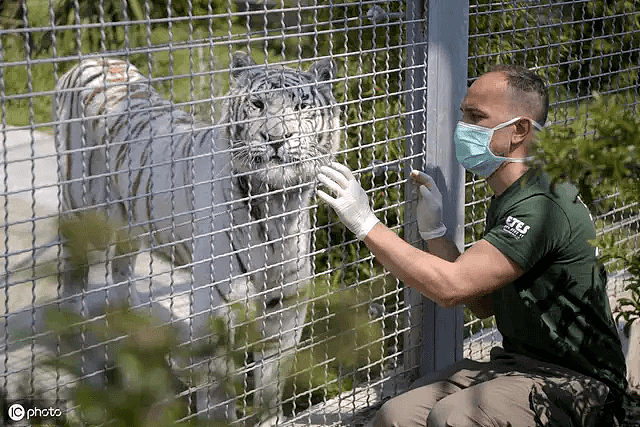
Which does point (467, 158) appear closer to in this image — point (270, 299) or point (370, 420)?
point (270, 299)

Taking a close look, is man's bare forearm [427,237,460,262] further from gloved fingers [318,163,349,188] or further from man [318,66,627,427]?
gloved fingers [318,163,349,188]

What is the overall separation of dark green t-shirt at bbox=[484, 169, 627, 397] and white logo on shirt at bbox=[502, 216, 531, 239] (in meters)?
0.02

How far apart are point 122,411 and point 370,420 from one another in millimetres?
2272

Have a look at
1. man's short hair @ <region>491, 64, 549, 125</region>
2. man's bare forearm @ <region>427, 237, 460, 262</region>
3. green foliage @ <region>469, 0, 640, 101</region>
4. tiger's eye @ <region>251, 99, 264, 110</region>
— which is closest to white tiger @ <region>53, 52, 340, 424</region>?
tiger's eye @ <region>251, 99, 264, 110</region>

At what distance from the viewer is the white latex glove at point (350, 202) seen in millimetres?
2486

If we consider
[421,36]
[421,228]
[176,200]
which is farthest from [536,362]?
[176,200]

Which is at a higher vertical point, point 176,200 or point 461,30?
point 461,30

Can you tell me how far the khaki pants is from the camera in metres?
2.42

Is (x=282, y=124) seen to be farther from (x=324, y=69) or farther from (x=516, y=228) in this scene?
(x=516, y=228)

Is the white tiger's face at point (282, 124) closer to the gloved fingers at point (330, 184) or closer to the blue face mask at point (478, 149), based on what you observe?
the gloved fingers at point (330, 184)

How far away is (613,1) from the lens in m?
3.85

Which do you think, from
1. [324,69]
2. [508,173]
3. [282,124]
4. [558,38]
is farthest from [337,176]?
[558,38]

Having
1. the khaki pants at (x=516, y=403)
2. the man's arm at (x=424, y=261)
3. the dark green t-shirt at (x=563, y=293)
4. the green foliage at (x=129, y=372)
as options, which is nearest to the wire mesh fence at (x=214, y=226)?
the green foliage at (x=129, y=372)

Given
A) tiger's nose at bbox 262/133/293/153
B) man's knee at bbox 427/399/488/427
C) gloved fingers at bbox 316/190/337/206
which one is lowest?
man's knee at bbox 427/399/488/427
